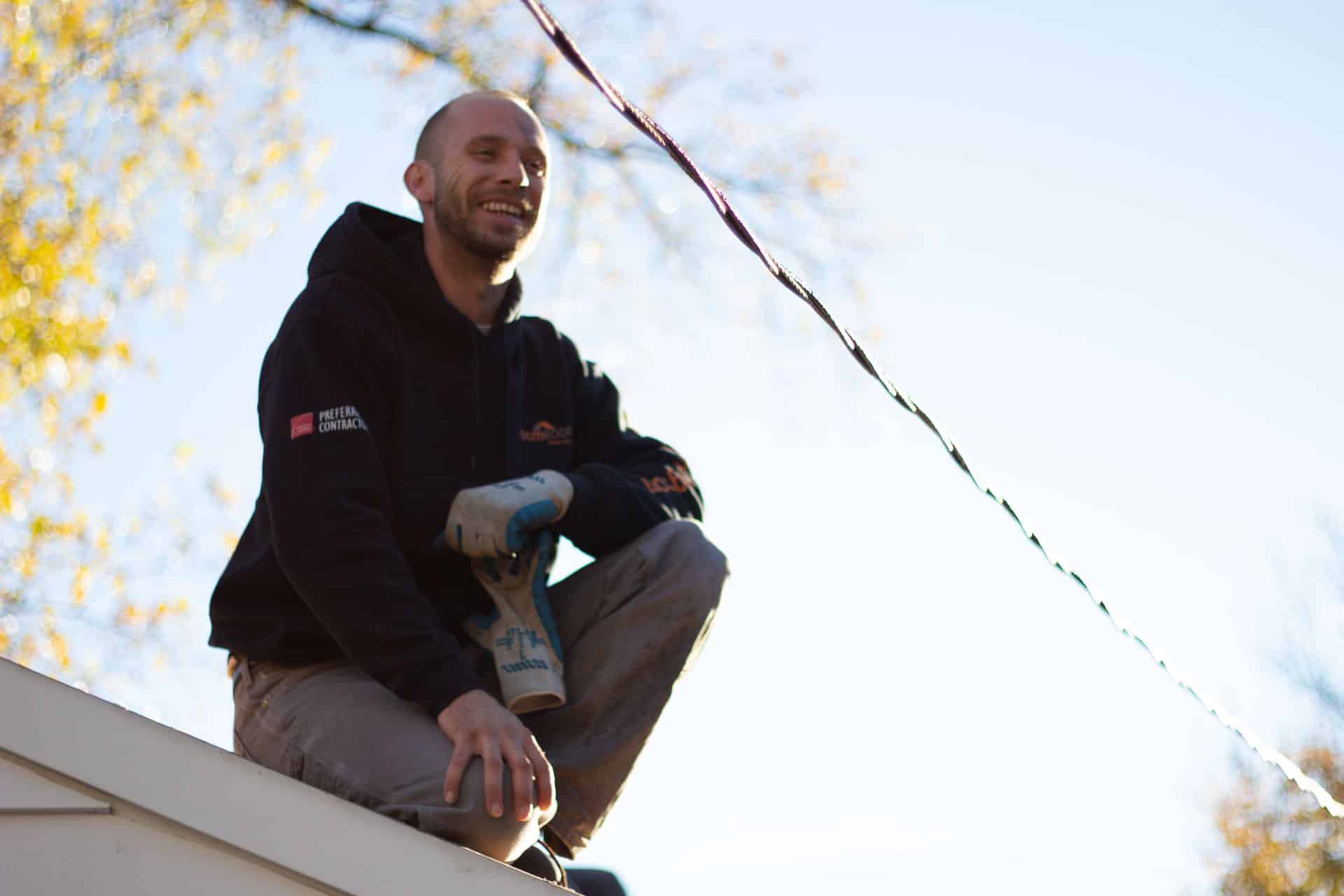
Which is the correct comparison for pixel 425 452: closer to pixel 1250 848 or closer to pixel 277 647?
pixel 277 647

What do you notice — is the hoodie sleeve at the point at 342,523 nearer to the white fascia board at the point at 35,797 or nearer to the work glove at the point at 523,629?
the work glove at the point at 523,629

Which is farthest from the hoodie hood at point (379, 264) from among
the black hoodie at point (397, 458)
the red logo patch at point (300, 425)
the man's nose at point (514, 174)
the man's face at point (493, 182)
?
the red logo patch at point (300, 425)

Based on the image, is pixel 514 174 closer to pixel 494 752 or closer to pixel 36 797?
pixel 494 752

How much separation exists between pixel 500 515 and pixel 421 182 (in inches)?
33.2

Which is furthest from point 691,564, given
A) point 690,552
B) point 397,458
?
point 397,458

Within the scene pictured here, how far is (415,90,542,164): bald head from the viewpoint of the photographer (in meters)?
3.04

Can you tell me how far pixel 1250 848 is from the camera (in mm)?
20906

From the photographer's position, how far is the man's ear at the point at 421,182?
303cm

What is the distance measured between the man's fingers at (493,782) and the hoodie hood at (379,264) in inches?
38.6

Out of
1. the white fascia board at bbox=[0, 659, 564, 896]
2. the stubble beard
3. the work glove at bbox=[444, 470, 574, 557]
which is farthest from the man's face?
the white fascia board at bbox=[0, 659, 564, 896]

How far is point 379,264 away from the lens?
279 cm

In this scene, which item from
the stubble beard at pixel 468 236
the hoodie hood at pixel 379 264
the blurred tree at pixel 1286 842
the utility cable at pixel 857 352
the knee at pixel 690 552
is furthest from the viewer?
the blurred tree at pixel 1286 842

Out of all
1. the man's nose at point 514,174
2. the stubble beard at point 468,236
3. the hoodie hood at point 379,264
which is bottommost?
the hoodie hood at point 379,264

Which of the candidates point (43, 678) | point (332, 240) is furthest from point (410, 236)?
point (43, 678)
